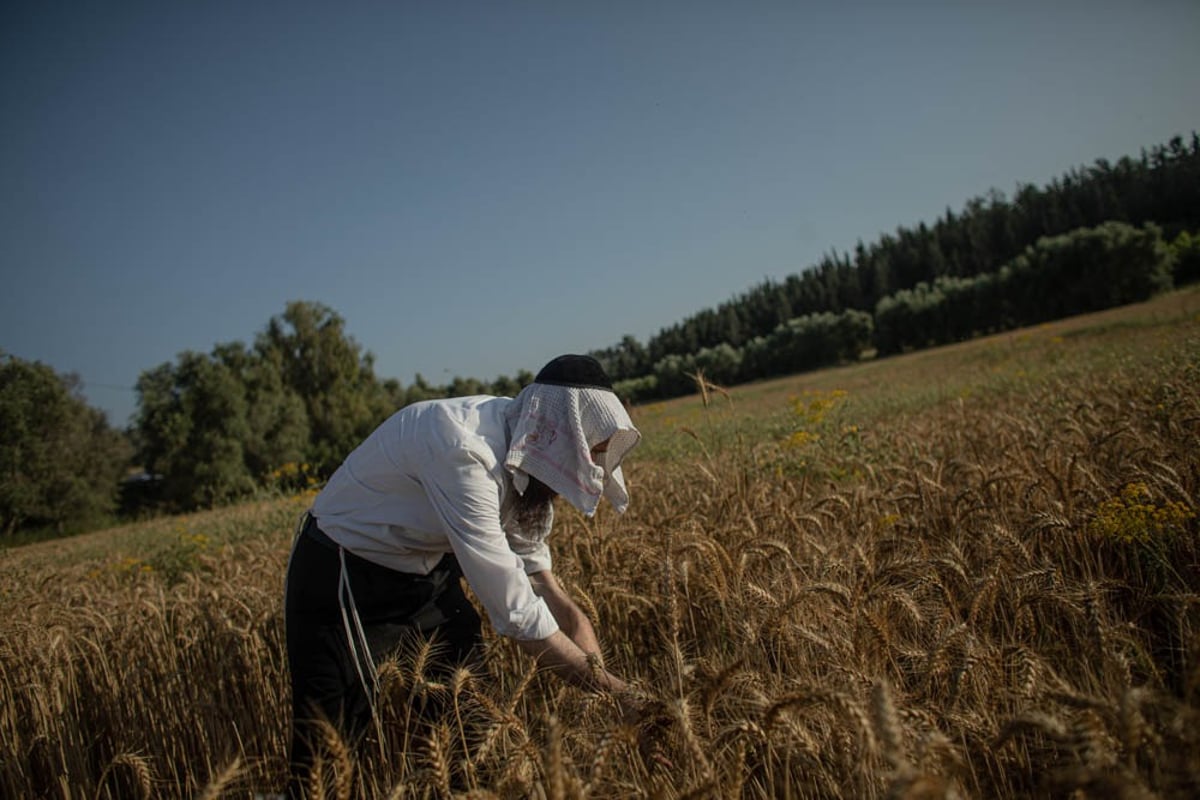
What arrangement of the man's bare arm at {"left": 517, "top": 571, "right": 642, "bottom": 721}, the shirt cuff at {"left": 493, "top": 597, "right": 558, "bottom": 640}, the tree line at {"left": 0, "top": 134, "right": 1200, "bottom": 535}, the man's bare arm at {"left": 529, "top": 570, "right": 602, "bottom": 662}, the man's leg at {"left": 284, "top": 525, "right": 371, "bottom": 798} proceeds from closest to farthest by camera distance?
1. the man's bare arm at {"left": 517, "top": 571, "right": 642, "bottom": 721}
2. the shirt cuff at {"left": 493, "top": 597, "right": 558, "bottom": 640}
3. the man's leg at {"left": 284, "top": 525, "right": 371, "bottom": 798}
4. the man's bare arm at {"left": 529, "top": 570, "right": 602, "bottom": 662}
5. the tree line at {"left": 0, "top": 134, "right": 1200, "bottom": 535}

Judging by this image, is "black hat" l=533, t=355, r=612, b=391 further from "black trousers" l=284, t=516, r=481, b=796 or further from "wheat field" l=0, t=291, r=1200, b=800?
"black trousers" l=284, t=516, r=481, b=796

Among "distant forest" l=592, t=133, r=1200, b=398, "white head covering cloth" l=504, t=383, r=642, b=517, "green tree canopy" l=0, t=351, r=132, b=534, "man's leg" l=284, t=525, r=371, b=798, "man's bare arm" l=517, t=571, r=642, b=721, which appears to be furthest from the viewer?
"distant forest" l=592, t=133, r=1200, b=398

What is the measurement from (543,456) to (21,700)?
9.99 feet

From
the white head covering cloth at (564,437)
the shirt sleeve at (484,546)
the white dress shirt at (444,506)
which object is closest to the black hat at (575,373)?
the white head covering cloth at (564,437)

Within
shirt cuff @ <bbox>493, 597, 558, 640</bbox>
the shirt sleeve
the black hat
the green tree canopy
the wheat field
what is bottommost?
the wheat field

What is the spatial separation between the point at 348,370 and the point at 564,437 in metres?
46.2

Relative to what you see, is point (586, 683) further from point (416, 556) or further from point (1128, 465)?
point (1128, 465)

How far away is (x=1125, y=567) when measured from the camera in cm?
225

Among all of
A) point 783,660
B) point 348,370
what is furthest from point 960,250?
point 783,660

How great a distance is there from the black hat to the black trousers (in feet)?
3.33

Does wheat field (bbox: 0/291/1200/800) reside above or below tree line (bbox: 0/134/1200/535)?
below

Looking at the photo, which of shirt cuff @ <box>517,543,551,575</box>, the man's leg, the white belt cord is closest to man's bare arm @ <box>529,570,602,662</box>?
shirt cuff @ <box>517,543,551,575</box>

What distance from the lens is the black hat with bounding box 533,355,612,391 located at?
2076 mm

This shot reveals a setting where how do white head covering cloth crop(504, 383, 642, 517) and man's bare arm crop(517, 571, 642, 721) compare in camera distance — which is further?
white head covering cloth crop(504, 383, 642, 517)
